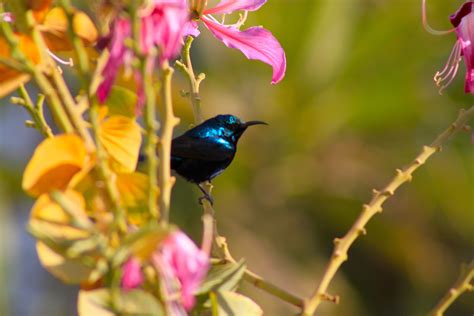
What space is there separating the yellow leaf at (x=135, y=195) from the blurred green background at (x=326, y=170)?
3.54 m

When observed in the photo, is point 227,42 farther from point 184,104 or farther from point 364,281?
point 364,281

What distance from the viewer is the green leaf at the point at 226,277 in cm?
70

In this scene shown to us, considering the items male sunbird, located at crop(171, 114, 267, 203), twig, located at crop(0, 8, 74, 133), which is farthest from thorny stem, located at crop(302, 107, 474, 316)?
male sunbird, located at crop(171, 114, 267, 203)

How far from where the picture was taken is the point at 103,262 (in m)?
0.59

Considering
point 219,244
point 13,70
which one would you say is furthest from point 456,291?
point 13,70

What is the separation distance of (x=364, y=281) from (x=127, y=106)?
163 inches

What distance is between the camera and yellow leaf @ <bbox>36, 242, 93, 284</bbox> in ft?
2.06

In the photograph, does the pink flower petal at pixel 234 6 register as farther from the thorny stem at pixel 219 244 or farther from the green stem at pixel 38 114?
the green stem at pixel 38 114

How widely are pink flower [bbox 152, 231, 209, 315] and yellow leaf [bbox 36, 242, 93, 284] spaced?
0.05 meters

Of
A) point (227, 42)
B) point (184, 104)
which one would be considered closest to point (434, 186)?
point (184, 104)

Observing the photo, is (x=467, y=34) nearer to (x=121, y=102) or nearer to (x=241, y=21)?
(x=241, y=21)

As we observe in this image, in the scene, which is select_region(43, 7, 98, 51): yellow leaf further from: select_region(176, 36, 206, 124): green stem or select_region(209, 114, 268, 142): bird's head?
select_region(209, 114, 268, 142): bird's head

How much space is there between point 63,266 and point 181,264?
8 centimetres

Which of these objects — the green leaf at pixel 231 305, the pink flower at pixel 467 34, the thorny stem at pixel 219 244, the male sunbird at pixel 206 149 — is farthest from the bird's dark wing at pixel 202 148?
the green leaf at pixel 231 305
